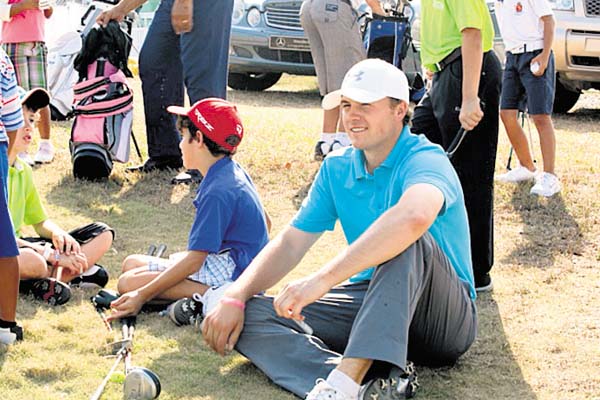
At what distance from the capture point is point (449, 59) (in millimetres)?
5344

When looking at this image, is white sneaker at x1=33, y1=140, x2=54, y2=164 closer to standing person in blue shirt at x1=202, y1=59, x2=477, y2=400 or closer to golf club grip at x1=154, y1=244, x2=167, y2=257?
golf club grip at x1=154, y1=244, x2=167, y2=257

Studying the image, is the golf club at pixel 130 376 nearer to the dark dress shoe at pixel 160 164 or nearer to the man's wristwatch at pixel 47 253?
the man's wristwatch at pixel 47 253

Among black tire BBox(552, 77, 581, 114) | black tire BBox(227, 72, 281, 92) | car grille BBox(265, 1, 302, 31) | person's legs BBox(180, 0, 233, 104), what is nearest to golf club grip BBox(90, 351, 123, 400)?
person's legs BBox(180, 0, 233, 104)

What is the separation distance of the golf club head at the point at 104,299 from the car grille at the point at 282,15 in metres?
7.76

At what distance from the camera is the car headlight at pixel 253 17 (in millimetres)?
12602

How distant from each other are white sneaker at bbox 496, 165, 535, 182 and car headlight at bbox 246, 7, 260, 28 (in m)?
5.45

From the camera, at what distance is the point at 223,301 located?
423cm

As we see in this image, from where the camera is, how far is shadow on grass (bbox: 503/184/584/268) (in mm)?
6250

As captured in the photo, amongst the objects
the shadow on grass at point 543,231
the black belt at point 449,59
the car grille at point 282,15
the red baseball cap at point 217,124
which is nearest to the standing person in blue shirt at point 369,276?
the red baseball cap at point 217,124

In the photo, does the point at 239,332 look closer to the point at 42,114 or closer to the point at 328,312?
the point at 328,312

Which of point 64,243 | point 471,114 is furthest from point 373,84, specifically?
point 64,243

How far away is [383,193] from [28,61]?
5.21 metres

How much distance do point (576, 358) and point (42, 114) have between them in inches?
199

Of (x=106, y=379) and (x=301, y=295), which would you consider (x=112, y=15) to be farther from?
(x=301, y=295)
